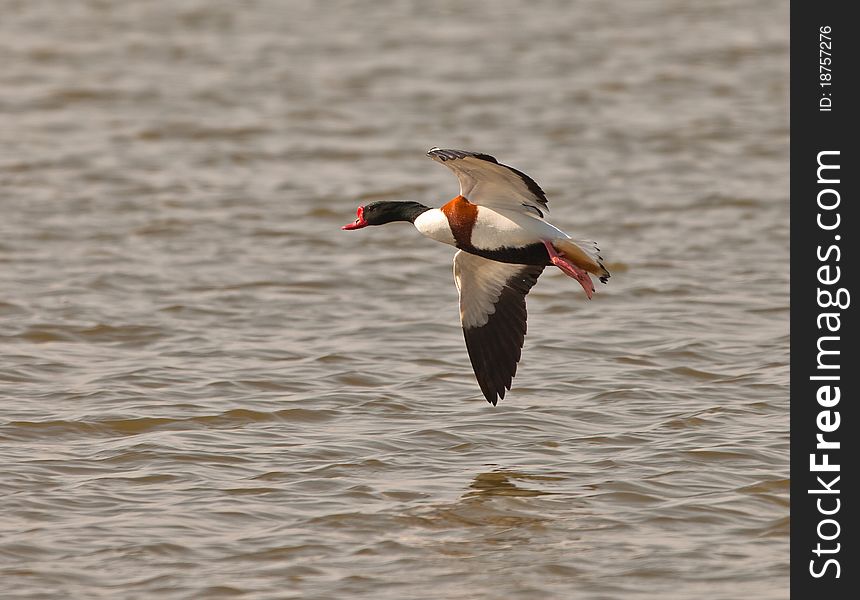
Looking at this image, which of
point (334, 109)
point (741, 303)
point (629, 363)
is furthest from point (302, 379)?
point (334, 109)

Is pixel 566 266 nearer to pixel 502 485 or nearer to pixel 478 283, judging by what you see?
pixel 478 283

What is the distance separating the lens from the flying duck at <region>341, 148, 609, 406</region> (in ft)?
27.3

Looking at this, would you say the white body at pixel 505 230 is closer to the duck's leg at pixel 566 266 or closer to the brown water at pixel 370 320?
the duck's leg at pixel 566 266

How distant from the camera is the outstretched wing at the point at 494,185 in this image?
794cm

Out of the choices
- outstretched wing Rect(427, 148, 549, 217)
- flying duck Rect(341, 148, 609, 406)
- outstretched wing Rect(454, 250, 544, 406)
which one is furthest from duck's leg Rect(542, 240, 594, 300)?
outstretched wing Rect(454, 250, 544, 406)

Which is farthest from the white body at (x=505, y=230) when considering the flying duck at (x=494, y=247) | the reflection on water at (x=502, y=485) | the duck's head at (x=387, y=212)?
the reflection on water at (x=502, y=485)

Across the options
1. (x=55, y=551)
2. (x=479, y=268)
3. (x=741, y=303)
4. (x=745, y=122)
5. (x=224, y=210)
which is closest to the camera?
(x=55, y=551)

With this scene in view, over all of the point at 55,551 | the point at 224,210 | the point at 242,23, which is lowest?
the point at 55,551

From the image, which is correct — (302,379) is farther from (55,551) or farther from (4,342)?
(55,551)

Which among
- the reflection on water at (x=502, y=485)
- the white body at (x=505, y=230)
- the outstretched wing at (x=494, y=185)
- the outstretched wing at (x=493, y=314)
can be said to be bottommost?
the reflection on water at (x=502, y=485)

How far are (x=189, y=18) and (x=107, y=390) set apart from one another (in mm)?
13892

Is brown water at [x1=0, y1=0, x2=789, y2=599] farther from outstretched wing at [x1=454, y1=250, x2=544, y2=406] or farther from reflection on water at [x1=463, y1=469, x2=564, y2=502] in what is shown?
outstretched wing at [x1=454, y1=250, x2=544, y2=406]

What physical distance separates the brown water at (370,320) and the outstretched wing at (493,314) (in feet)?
1.06

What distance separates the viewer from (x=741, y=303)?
11555 millimetres
